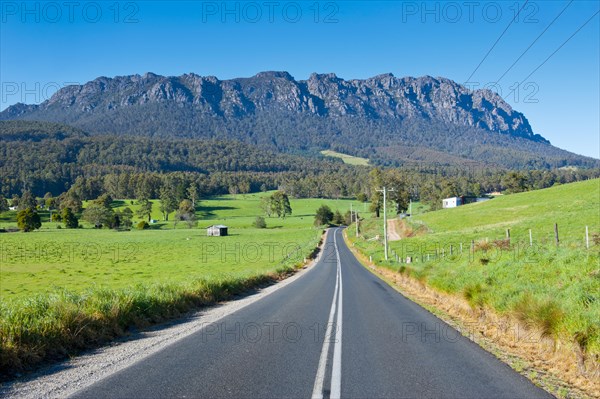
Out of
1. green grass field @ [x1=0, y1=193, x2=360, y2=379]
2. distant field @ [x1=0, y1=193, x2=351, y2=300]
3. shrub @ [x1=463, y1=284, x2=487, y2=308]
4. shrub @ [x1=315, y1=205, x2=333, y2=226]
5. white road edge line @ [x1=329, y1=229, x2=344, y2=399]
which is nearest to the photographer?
white road edge line @ [x1=329, y1=229, x2=344, y2=399]

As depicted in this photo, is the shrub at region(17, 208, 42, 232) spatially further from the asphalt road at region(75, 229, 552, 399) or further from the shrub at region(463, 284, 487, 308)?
the shrub at region(463, 284, 487, 308)

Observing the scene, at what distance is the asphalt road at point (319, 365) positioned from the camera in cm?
616

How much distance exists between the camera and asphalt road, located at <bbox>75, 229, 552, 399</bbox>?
6.16 metres

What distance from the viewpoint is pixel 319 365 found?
757 centimetres

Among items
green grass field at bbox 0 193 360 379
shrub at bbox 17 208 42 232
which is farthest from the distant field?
shrub at bbox 17 208 42 232

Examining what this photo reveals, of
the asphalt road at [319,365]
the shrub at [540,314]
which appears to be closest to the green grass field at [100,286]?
the asphalt road at [319,365]

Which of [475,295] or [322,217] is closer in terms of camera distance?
[475,295]

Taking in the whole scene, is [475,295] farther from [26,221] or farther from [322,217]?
[322,217]

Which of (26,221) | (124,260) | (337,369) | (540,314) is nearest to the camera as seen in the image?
(337,369)

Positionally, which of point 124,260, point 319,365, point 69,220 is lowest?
point 124,260

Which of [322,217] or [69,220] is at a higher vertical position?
[69,220]

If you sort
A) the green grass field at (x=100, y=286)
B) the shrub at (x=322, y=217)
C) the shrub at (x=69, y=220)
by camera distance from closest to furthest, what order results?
1. the green grass field at (x=100, y=286)
2. the shrub at (x=69, y=220)
3. the shrub at (x=322, y=217)

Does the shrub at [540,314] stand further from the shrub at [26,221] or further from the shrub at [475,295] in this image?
the shrub at [26,221]

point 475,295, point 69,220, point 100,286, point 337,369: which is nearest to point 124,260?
point 100,286
